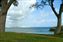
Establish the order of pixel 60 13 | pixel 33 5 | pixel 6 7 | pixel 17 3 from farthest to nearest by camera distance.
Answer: pixel 33 5
pixel 60 13
pixel 17 3
pixel 6 7

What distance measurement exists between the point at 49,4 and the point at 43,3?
103 centimetres

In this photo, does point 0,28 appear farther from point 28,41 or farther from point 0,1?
point 28,41

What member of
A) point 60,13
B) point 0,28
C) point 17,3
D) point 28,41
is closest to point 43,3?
point 60,13

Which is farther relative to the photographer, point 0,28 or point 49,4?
point 49,4

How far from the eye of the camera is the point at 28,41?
32.3 ft

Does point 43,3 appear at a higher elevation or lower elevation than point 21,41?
higher

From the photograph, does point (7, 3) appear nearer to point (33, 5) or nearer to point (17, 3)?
point (17, 3)

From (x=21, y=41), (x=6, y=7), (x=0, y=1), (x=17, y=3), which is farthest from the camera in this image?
(x=17, y=3)

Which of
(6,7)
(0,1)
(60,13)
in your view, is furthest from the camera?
(60,13)

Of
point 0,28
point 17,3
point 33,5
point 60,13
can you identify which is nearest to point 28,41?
point 0,28

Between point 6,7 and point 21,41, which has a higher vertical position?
point 6,7

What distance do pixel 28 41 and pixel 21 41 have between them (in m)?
0.33

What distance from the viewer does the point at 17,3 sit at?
915 inches

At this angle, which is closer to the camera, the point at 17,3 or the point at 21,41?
the point at 21,41
